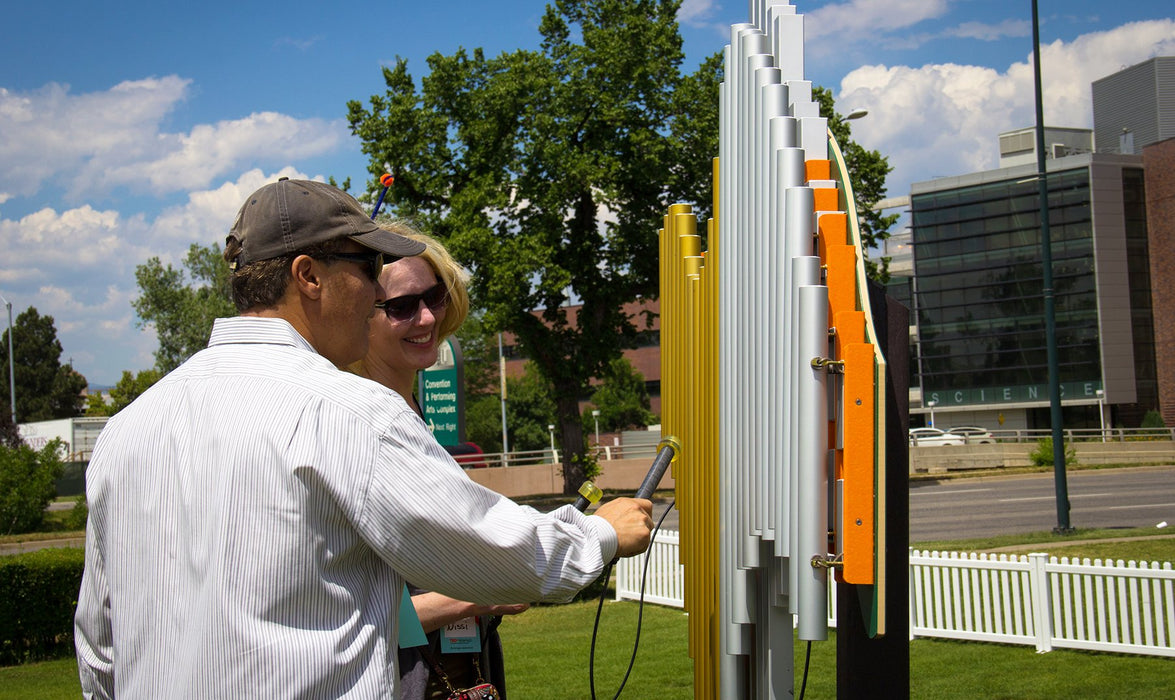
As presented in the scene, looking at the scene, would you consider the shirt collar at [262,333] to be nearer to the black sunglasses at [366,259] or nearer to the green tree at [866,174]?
the black sunglasses at [366,259]

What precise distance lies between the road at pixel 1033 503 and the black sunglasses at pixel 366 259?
43.0ft

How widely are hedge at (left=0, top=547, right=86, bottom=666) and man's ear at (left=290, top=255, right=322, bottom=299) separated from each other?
11352 mm

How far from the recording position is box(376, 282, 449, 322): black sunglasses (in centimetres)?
335

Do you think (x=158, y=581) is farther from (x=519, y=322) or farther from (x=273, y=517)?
(x=519, y=322)

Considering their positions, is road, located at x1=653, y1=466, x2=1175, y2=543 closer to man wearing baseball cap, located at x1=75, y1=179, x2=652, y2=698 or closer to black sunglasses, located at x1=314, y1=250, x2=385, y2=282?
black sunglasses, located at x1=314, y1=250, x2=385, y2=282

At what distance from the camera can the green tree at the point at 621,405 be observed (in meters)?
60.9

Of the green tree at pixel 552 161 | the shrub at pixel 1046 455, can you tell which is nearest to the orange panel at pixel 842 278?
the green tree at pixel 552 161

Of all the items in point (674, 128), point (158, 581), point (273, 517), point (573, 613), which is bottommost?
point (573, 613)

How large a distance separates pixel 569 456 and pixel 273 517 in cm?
2768

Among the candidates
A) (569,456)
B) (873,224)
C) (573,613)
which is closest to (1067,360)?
(873,224)

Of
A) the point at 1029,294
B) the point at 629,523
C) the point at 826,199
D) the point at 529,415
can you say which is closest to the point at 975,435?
the point at 1029,294

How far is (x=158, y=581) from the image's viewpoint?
5.78 feet

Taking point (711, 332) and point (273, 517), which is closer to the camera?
point (273, 517)

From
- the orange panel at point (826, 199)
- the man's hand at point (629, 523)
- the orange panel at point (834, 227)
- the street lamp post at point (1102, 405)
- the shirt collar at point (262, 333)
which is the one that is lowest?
the street lamp post at point (1102, 405)
